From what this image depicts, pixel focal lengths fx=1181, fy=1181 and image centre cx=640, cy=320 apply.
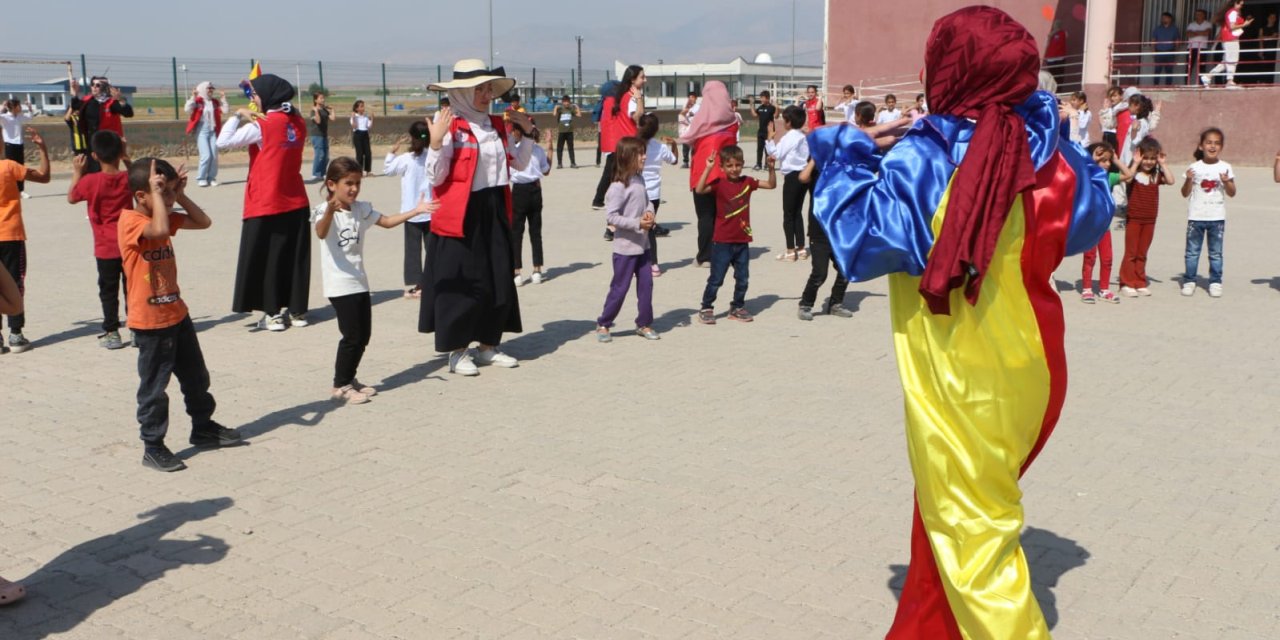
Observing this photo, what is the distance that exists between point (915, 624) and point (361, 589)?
2171 millimetres

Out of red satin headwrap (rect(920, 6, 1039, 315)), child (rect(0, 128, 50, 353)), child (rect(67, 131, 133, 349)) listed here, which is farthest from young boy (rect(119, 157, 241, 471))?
red satin headwrap (rect(920, 6, 1039, 315))

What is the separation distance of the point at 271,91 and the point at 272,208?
38.1 inches

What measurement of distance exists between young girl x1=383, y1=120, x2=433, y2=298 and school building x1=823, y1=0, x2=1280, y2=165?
1775cm

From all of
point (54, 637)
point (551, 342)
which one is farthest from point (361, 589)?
point (551, 342)

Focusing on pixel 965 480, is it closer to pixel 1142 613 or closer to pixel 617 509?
pixel 1142 613

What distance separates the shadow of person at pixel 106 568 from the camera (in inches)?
174

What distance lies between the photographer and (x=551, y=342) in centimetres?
907

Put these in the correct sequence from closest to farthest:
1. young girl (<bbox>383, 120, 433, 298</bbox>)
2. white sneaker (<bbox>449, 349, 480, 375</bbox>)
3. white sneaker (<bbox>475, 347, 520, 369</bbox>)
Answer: white sneaker (<bbox>449, 349, 480, 375</bbox>) < white sneaker (<bbox>475, 347, 520, 369</bbox>) < young girl (<bbox>383, 120, 433, 298</bbox>)

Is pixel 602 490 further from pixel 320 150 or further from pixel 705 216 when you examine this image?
pixel 320 150

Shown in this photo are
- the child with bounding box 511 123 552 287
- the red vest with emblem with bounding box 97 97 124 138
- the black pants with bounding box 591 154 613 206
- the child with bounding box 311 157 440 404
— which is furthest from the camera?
the red vest with emblem with bounding box 97 97 124 138

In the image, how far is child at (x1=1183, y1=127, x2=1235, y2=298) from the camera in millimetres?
10609

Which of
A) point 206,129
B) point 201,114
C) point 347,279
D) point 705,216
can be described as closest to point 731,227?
point 705,216

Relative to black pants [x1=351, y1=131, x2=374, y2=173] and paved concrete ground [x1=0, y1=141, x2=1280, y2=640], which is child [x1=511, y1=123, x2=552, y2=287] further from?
black pants [x1=351, y1=131, x2=374, y2=173]

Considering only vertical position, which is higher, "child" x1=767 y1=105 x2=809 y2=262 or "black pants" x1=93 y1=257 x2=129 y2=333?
"child" x1=767 y1=105 x2=809 y2=262
